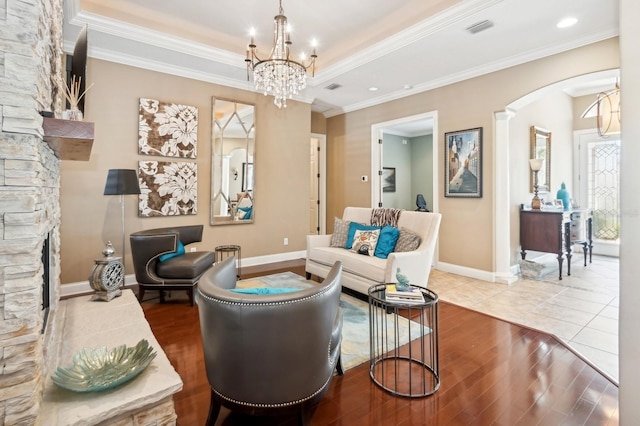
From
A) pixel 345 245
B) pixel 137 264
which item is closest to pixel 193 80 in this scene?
pixel 137 264

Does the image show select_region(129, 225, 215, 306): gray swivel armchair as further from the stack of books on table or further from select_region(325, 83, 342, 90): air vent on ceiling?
select_region(325, 83, 342, 90): air vent on ceiling

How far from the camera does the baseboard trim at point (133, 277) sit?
12.3 ft

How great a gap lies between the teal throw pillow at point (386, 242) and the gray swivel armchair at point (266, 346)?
2044mm

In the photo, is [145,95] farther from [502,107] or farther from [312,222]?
[502,107]

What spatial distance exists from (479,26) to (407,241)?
237 centimetres

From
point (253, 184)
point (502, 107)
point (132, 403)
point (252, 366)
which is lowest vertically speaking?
point (132, 403)

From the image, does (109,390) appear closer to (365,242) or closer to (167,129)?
(365,242)

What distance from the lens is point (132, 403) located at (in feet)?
4.66

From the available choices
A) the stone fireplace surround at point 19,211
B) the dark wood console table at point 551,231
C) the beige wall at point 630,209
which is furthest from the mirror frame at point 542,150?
the stone fireplace surround at point 19,211

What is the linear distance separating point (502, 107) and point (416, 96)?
1.45 m

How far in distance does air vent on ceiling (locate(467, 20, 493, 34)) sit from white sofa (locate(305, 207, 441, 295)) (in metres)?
2.00

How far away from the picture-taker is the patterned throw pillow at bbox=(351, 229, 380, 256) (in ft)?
12.0

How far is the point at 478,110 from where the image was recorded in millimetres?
4484

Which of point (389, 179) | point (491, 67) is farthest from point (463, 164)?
point (389, 179)
